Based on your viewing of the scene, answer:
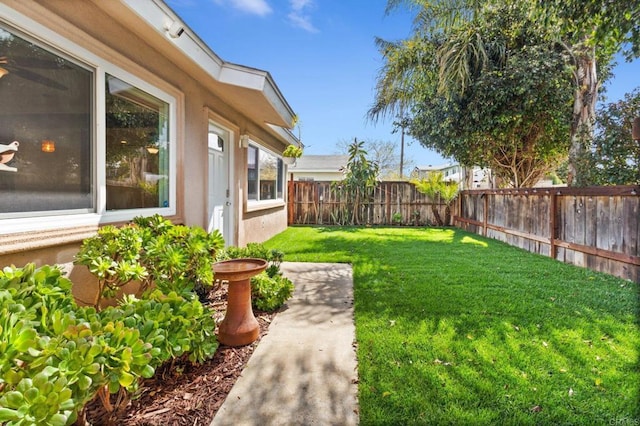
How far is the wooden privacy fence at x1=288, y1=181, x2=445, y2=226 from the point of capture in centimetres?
Result: 1216

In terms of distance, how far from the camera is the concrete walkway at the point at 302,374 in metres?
1.88

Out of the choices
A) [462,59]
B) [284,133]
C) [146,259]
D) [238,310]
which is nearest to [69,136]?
[146,259]

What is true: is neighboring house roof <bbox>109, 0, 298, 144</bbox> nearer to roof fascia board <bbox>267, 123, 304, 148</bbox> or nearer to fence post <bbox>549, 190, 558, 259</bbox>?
roof fascia board <bbox>267, 123, 304, 148</bbox>

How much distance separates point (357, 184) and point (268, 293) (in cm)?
887

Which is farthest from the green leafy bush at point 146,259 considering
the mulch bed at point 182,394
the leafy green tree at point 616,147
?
the leafy green tree at point 616,147

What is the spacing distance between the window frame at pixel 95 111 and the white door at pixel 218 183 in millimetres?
Answer: 1207

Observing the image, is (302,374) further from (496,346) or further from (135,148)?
(135,148)

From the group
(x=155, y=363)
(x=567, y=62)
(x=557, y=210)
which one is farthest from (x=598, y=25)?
(x=155, y=363)

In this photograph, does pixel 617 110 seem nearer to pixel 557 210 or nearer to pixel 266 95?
pixel 557 210

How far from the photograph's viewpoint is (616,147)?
5.58 meters

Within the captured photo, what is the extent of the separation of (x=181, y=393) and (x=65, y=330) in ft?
3.41

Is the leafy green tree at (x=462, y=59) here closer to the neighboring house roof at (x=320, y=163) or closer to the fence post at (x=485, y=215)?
the fence post at (x=485, y=215)

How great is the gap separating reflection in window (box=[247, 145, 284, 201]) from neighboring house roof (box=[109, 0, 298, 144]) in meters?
1.17

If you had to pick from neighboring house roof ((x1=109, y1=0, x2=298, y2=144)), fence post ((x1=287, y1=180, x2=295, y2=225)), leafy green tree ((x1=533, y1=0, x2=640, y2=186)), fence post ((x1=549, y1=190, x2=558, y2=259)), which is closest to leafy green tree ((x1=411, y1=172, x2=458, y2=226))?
fence post ((x1=287, y1=180, x2=295, y2=225))
